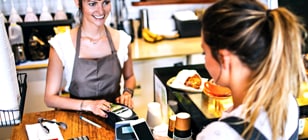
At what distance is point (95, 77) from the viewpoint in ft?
5.37

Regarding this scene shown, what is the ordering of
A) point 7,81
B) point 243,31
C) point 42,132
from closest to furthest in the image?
point 243,31, point 7,81, point 42,132

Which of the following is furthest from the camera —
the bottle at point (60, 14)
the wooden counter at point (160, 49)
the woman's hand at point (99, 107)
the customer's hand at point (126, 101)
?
the bottle at point (60, 14)

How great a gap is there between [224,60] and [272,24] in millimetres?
126

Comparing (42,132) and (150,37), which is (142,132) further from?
(150,37)

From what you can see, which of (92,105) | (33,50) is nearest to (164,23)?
(33,50)

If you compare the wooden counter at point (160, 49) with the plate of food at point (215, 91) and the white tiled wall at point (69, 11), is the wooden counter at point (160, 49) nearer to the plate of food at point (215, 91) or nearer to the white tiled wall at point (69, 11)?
the white tiled wall at point (69, 11)

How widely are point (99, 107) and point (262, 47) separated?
2.53 feet

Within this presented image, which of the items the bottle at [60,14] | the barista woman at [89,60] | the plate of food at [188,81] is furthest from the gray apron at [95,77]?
the bottle at [60,14]

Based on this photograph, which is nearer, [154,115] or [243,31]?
[243,31]

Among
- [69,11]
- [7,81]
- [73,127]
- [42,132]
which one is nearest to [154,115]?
[73,127]

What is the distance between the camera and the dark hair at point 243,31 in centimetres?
75

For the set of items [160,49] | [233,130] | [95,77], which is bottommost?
[160,49]

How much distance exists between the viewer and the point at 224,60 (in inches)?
30.9

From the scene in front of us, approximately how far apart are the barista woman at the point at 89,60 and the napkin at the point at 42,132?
217 millimetres
